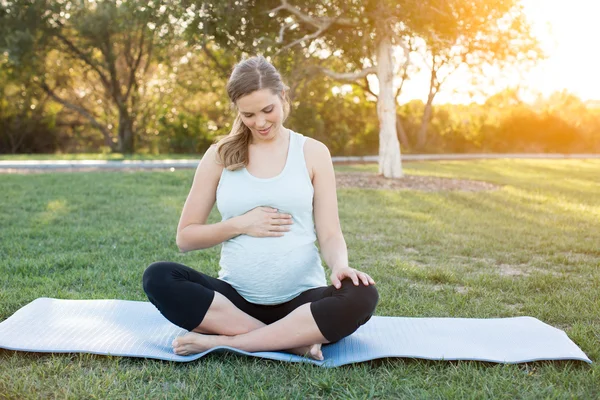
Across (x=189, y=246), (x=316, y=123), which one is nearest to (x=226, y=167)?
(x=189, y=246)

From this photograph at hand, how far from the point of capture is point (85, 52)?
1975 cm

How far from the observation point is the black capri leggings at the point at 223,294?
2480 mm

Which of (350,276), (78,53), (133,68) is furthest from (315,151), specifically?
(133,68)

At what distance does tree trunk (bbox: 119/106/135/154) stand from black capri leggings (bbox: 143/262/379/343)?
18.7m

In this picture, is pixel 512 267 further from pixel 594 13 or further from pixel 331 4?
pixel 594 13

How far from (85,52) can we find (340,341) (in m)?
19.1

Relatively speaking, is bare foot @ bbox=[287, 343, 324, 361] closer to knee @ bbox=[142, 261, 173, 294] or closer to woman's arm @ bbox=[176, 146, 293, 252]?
woman's arm @ bbox=[176, 146, 293, 252]

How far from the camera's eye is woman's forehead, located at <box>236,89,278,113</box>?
2.54m

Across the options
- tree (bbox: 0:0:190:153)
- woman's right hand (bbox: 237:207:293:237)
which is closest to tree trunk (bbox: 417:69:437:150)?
tree (bbox: 0:0:190:153)

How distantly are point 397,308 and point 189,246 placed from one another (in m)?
1.33

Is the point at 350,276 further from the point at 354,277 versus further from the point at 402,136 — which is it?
the point at 402,136

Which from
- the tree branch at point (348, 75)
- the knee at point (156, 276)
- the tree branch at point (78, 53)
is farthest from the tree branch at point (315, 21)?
the tree branch at point (78, 53)

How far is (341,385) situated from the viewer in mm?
2324

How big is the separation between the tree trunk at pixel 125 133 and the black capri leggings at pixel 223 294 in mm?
18655
